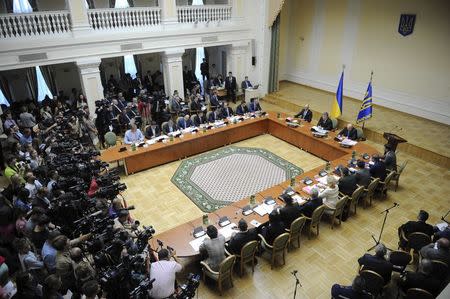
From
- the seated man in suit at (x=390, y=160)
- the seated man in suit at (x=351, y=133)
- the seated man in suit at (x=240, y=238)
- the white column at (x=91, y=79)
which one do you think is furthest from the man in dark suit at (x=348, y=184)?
the white column at (x=91, y=79)

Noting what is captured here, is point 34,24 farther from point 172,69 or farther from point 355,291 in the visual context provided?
point 355,291

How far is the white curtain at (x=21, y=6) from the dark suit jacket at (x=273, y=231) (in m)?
11.9

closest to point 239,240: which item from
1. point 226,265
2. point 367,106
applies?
point 226,265

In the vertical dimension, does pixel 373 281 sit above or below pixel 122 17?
below

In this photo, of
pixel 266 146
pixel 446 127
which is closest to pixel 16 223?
pixel 266 146

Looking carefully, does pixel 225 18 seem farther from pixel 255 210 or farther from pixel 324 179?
pixel 255 210

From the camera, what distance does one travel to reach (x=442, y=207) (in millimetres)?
7176

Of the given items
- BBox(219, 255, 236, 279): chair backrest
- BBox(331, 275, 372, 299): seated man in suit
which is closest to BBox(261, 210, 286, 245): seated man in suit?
BBox(219, 255, 236, 279): chair backrest

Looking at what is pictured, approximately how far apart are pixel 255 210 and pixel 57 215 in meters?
3.43

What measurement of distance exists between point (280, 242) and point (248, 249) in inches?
23.3

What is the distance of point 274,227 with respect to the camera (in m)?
5.38

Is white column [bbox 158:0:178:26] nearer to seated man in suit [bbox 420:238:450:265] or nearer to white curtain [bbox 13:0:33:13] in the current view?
white curtain [bbox 13:0:33:13]

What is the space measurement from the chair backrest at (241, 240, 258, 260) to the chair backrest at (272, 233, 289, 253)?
365 mm

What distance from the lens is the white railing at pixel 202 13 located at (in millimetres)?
11945
